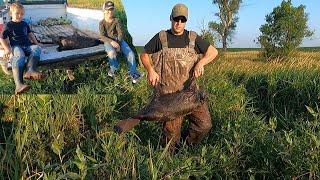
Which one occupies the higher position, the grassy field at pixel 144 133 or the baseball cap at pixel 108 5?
the baseball cap at pixel 108 5

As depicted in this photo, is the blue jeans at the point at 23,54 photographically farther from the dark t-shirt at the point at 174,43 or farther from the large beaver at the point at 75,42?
the dark t-shirt at the point at 174,43

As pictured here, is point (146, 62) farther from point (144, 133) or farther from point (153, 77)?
point (144, 133)

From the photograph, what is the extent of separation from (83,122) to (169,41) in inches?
62.0

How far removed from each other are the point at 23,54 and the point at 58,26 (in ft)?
16.1

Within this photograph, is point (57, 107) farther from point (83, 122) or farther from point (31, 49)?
point (31, 49)

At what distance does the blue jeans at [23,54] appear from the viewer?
7.60 metres

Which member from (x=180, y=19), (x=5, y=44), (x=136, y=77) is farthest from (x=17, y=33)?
(x=180, y=19)

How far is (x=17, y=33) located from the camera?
800 centimetres

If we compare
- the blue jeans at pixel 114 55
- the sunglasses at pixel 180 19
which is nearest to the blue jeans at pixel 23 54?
the blue jeans at pixel 114 55

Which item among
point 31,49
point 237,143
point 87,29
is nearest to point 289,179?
point 237,143

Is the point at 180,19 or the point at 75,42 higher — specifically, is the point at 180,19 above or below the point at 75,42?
above

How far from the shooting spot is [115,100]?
20.8 ft

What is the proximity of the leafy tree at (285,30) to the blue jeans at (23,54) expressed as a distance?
19.7 m

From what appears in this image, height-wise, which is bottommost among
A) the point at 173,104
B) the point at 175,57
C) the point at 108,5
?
the point at 173,104
